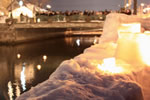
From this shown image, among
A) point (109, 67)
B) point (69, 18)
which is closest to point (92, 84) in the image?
point (109, 67)

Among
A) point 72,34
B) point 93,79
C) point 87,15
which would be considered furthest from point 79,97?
point 72,34

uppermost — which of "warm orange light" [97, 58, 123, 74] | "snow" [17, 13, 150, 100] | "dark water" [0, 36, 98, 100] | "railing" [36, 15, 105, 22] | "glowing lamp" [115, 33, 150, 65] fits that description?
"railing" [36, 15, 105, 22]

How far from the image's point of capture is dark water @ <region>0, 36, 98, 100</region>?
56.1ft

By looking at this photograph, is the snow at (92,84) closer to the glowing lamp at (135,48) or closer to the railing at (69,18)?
the glowing lamp at (135,48)

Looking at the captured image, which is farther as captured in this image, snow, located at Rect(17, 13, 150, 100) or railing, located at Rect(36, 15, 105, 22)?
railing, located at Rect(36, 15, 105, 22)

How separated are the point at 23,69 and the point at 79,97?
18280mm

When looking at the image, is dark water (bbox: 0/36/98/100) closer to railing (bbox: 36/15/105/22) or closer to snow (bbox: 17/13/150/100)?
railing (bbox: 36/15/105/22)

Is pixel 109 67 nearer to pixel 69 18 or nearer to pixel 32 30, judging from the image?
pixel 69 18

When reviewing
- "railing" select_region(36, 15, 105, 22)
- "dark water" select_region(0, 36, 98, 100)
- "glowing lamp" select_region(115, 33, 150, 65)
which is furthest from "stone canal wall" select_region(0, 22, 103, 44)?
"glowing lamp" select_region(115, 33, 150, 65)

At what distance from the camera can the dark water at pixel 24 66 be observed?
56.1 feet

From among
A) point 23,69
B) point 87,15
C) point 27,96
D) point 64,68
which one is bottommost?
point 23,69

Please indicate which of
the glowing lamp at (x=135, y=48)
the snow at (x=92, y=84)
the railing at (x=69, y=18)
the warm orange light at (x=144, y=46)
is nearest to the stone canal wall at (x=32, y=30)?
the railing at (x=69, y=18)

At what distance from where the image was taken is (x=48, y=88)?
5.59m

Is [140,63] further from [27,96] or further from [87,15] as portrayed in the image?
[87,15]
